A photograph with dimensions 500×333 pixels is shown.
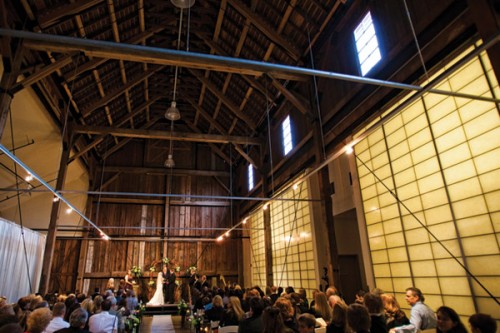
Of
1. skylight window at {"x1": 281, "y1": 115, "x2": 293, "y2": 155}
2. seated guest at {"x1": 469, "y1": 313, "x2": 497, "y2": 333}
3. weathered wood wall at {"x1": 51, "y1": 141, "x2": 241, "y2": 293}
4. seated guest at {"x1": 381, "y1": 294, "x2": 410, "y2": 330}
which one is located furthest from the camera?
weathered wood wall at {"x1": 51, "y1": 141, "x2": 241, "y2": 293}

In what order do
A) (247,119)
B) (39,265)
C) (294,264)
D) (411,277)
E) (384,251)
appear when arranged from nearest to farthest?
(411,277)
(384,251)
(294,264)
(39,265)
(247,119)

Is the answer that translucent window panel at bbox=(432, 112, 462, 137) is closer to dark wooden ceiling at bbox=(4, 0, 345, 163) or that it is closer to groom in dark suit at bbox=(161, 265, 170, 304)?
dark wooden ceiling at bbox=(4, 0, 345, 163)

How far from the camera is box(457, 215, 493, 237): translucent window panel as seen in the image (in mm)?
3654

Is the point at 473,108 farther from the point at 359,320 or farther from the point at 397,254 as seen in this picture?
the point at 359,320

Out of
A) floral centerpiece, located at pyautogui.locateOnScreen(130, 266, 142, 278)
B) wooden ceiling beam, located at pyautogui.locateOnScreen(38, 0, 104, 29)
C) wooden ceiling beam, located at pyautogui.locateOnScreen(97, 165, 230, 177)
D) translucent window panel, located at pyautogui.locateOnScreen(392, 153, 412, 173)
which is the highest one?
wooden ceiling beam, located at pyautogui.locateOnScreen(38, 0, 104, 29)

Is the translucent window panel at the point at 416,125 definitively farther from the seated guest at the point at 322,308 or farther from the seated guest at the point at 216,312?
the seated guest at the point at 216,312

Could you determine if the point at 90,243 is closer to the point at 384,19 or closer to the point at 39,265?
the point at 39,265

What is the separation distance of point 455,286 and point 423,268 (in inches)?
20.6

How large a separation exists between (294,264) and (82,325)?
6.94 m

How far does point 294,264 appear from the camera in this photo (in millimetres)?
8969

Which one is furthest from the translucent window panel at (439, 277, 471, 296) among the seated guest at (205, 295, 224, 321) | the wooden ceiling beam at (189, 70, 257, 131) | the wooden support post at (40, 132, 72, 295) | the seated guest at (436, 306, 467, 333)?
the wooden support post at (40, 132, 72, 295)

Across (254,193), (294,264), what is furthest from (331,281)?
(254,193)

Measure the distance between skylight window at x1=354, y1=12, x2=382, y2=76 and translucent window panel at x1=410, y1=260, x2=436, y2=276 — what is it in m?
3.57

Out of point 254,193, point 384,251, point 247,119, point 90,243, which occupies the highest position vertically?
point 247,119
